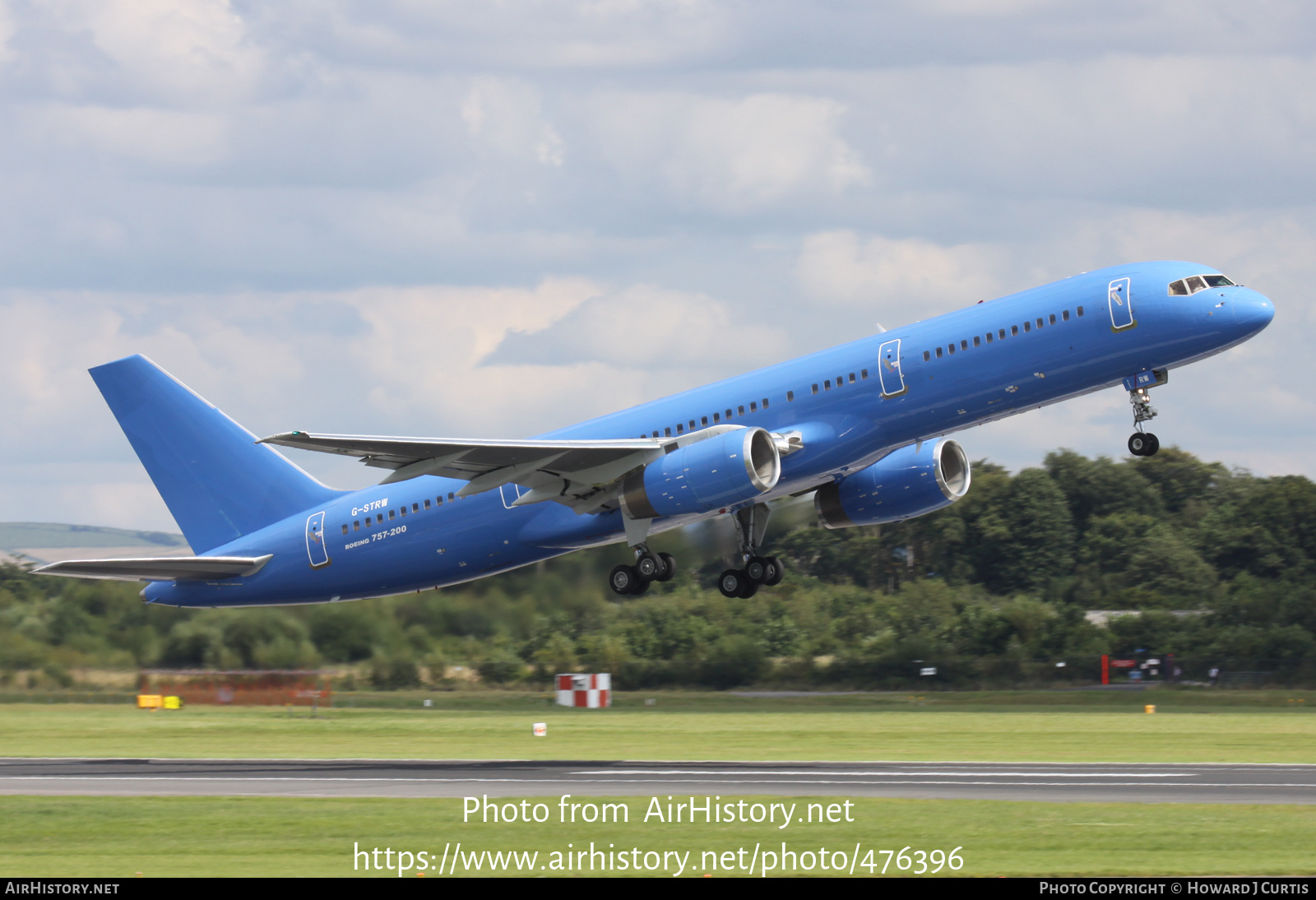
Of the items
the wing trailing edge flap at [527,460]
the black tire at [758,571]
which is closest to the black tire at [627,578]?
the wing trailing edge flap at [527,460]

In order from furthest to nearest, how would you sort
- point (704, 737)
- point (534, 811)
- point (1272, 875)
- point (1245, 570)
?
point (1245, 570)
point (704, 737)
point (534, 811)
point (1272, 875)

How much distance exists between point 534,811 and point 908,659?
1586 inches

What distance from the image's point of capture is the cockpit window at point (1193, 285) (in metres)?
33.9

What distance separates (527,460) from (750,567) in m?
7.05

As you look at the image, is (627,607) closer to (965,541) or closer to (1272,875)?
(965,541)

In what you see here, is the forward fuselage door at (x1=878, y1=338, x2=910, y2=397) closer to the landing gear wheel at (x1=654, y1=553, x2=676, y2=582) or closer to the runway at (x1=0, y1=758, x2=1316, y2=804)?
the landing gear wheel at (x1=654, y1=553, x2=676, y2=582)

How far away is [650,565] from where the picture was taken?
131 feet

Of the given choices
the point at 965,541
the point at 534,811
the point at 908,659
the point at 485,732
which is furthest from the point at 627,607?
the point at 534,811

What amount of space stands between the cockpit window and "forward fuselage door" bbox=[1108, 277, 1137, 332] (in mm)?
843

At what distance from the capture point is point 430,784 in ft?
112

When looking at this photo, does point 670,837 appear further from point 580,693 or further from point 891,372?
point 580,693

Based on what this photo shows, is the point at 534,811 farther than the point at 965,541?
No

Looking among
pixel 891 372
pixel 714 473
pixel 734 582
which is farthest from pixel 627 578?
pixel 891 372
